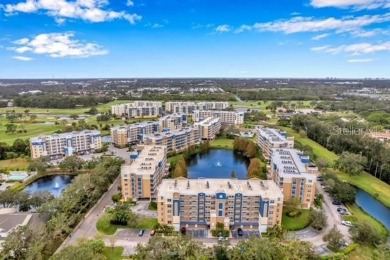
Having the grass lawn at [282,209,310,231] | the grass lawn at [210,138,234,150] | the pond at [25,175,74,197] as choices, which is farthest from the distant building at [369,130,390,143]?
the pond at [25,175,74,197]

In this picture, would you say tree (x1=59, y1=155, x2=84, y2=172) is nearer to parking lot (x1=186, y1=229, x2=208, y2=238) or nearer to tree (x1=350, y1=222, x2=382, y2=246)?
parking lot (x1=186, y1=229, x2=208, y2=238)

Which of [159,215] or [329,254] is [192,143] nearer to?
[159,215]

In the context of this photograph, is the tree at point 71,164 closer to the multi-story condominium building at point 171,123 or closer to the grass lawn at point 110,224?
the grass lawn at point 110,224

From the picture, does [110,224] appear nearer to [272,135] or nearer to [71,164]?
[71,164]

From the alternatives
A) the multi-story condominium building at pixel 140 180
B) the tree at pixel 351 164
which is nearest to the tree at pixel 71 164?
the multi-story condominium building at pixel 140 180

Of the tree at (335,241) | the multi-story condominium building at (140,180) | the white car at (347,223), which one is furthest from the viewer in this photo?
the multi-story condominium building at (140,180)
